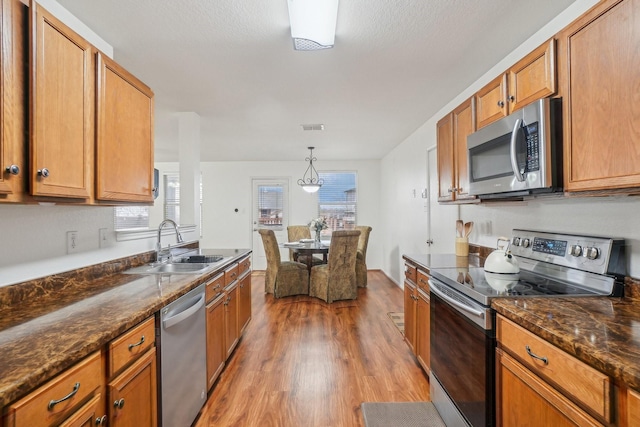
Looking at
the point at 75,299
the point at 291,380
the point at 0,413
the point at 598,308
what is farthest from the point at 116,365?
the point at 598,308

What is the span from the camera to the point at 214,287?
81.3 inches

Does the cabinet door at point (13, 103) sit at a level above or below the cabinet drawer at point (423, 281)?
above

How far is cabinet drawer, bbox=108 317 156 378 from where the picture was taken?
1051 mm

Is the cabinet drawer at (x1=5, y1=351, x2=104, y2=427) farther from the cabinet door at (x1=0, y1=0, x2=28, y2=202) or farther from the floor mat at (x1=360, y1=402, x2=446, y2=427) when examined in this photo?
the floor mat at (x1=360, y1=402, x2=446, y2=427)

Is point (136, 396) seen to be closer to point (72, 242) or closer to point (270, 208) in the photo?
point (72, 242)

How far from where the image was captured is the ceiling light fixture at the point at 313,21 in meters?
1.49

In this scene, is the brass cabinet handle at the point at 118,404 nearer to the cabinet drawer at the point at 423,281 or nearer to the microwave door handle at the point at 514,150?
the cabinet drawer at the point at 423,281

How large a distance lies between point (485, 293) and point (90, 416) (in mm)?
1604

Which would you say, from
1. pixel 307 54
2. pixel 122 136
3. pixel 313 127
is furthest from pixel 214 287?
pixel 313 127

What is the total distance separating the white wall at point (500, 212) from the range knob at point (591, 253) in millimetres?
108

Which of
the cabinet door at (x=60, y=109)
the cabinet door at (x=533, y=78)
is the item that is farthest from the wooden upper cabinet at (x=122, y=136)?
the cabinet door at (x=533, y=78)

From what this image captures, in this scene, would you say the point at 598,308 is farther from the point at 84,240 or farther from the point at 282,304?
the point at 282,304

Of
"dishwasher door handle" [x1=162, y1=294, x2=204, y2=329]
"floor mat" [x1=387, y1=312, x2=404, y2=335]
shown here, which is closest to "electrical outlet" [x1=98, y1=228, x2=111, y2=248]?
"dishwasher door handle" [x1=162, y1=294, x2=204, y2=329]

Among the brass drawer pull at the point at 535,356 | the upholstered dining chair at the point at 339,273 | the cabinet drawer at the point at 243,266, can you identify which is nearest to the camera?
the brass drawer pull at the point at 535,356
